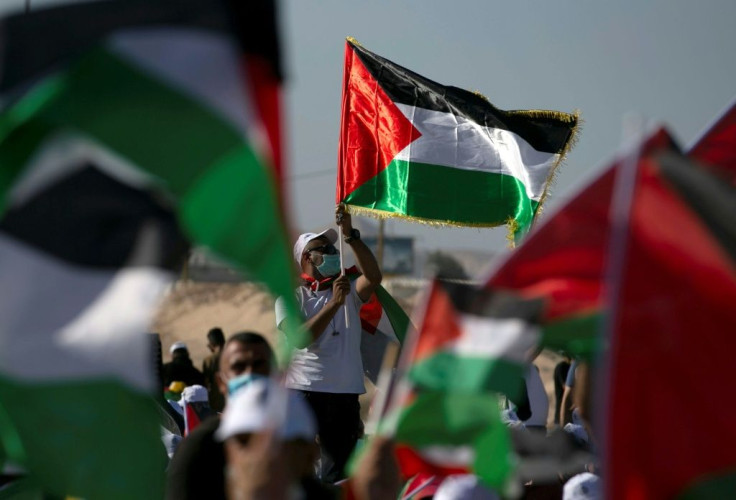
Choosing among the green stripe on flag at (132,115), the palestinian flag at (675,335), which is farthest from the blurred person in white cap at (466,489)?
the green stripe on flag at (132,115)

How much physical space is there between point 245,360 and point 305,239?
3429 millimetres

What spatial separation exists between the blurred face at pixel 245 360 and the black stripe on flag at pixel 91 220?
0.92 meters

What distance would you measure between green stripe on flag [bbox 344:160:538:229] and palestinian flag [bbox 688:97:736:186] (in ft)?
13.1

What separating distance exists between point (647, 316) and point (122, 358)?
1594mm

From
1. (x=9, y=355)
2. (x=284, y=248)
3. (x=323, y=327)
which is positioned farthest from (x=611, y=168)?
(x=323, y=327)

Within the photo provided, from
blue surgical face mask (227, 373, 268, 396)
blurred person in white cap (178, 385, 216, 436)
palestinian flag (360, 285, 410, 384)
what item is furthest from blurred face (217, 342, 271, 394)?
palestinian flag (360, 285, 410, 384)

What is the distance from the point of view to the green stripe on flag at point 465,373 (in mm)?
4500

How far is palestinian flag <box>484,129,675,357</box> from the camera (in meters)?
4.71

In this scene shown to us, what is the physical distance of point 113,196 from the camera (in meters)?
4.44

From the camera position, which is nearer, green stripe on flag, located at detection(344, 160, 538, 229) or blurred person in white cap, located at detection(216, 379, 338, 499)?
blurred person in white cap, located at detection(216, 379, 338, 499)

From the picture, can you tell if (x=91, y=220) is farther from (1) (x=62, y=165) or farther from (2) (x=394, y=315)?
(2) (x=394, y=315)

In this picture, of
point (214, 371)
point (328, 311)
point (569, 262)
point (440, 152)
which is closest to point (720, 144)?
point (569, 262)

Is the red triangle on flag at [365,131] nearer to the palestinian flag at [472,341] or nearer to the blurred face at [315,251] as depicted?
the blurred face at [315,251]

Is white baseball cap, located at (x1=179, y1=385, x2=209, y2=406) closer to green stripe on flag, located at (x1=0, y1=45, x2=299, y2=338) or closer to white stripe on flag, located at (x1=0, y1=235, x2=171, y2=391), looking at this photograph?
A: white stripe on flag, located at (x1=0, y1=235, x2=171, y2=391)
